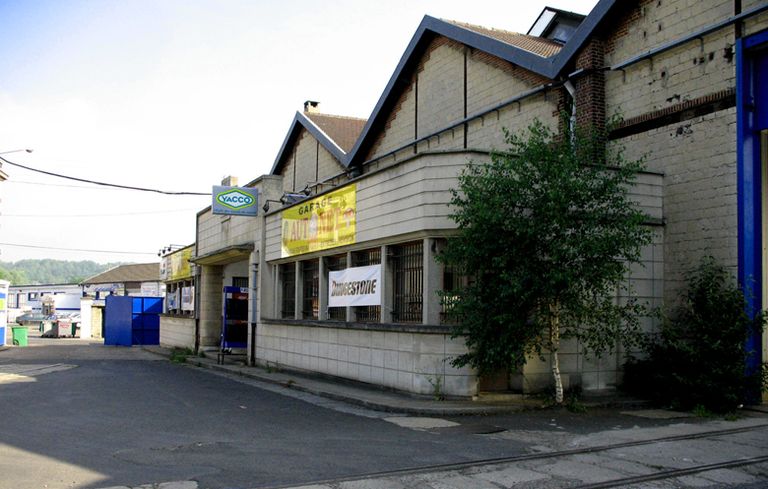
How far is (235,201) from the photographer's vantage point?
22.2 meters

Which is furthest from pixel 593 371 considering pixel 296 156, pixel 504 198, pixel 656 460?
pixel 296 156

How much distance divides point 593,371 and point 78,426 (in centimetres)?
942

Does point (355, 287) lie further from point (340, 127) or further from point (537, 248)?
point (340, 127)

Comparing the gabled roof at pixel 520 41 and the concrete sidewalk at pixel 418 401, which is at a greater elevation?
the gabled roof at pixel 520 41

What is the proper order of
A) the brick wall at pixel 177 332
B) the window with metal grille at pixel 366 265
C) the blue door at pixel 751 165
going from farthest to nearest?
the brick wall at pixel 177 332 → the window with metal grille at pixel 366 265 → the blue door at pixel 751 165

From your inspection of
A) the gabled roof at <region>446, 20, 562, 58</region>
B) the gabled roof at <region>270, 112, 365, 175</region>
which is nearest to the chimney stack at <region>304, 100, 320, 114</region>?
the gabled roof at <region>270, 112, 365, 175</region>

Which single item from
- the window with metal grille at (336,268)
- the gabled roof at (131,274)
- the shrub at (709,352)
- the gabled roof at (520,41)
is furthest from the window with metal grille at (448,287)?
the gabled roof at (131,274)

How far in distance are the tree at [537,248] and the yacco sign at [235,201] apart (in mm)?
11078

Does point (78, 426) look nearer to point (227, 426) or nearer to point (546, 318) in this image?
point (227, 426)

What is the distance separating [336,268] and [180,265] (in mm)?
18558

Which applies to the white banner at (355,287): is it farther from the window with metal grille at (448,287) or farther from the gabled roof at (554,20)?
the gabled roof at (554,20)

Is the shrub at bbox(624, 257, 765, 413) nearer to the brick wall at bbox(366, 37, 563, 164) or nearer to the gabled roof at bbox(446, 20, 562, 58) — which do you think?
the brick wall at bbox(366, 37, 563, 164)

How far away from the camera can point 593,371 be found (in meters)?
14.0

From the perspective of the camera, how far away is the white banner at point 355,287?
15831mm
